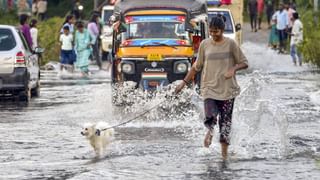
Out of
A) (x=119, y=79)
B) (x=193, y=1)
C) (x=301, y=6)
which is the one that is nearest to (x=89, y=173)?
(x=119, y=79)

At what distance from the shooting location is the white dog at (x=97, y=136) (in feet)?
42.9

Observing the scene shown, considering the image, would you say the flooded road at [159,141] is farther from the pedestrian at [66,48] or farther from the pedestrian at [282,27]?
the pedestrian at [282,27]

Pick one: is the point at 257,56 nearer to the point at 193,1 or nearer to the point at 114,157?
the point at 193,1

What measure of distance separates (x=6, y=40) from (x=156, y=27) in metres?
3.23

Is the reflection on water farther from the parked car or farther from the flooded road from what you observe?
A: the parked car

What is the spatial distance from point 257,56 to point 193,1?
1749 centimetres

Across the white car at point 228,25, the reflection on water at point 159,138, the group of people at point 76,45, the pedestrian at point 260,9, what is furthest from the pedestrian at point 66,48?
the pedestrian at point 260,9

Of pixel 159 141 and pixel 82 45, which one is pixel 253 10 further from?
pixel 159 141

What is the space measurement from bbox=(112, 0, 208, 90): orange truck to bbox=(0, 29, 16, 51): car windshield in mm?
2179

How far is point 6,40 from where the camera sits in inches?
861

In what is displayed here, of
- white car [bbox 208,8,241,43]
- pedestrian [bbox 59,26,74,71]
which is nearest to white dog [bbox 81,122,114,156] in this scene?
white car [bbox 208,8,241,43]

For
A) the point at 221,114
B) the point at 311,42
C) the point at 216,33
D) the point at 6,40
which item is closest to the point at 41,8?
the point at 311,42

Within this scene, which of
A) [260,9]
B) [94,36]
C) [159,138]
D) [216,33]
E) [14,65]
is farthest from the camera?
[260,9]

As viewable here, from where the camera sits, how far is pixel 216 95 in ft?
42.0
